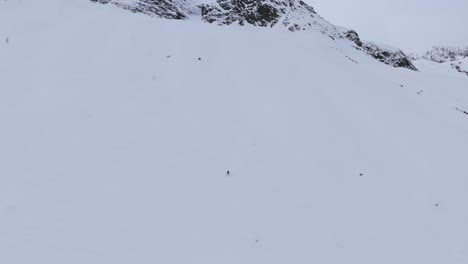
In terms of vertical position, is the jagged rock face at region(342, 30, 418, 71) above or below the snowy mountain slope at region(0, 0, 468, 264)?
below

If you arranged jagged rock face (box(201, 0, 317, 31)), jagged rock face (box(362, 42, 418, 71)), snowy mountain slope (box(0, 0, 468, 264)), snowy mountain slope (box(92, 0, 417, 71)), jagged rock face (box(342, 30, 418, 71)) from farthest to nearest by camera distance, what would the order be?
jagged rock face (box(362, 42, 418, 71)) < jagged rock face (box(342, 30, 418, 71)) < jagged rock face (box(201, 0, 317, 31)) < snowy mountain slope (box(92, 0, 417, 71)) < snowy mountain slope (box(0, 0, 468, 264))

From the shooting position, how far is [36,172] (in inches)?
194

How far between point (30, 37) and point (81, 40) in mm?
1064

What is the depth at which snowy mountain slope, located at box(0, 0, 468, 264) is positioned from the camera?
4199 mm

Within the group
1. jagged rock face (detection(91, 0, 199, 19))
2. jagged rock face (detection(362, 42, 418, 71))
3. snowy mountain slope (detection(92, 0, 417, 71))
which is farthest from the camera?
jagged rock face (detection(362, 42, 418, 71))

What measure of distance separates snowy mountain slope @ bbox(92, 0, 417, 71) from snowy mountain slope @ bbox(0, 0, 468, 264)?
9.70m

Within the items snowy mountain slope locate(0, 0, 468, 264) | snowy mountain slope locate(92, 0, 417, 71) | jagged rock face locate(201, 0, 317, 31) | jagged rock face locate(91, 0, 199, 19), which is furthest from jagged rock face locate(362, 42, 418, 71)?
snowy mountain slope locate(0, 0, 468, 264)

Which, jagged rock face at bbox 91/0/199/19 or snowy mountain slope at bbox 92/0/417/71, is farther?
snowy mountain slope at bbox 92/0/417/71

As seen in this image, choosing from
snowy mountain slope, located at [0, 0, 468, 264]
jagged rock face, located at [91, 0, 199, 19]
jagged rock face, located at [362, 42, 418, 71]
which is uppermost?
snowy mountain slope, located at [0, 0, 468, 264]

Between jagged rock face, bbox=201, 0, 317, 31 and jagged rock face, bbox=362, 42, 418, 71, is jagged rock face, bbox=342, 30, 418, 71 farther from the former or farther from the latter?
jagged rock face, bbox=201, 0, 317, 31

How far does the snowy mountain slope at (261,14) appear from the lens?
1889cm

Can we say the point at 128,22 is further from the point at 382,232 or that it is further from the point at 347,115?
the point at 382,232

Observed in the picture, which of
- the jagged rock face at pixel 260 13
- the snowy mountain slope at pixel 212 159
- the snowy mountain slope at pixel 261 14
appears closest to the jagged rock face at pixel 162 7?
the snowy mountain slope at pixel 261 14

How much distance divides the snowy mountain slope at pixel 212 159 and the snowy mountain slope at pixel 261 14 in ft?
31.8
